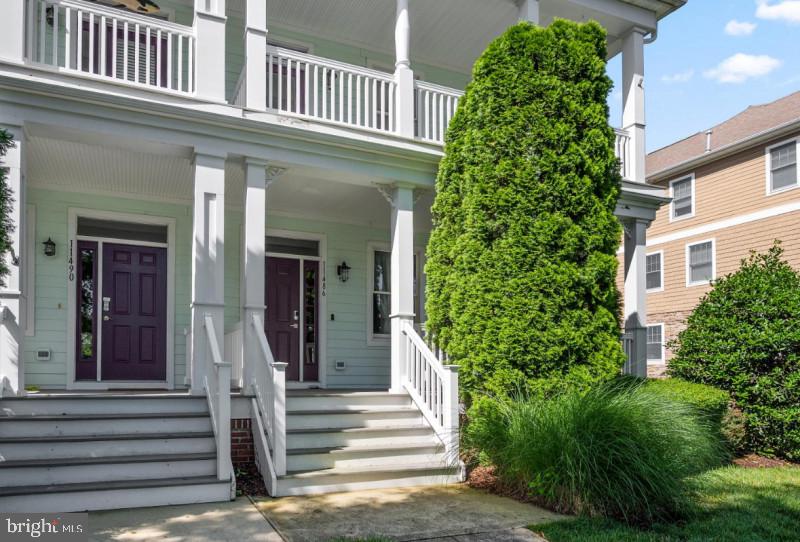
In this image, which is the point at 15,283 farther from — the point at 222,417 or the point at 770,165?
the point at 770,165

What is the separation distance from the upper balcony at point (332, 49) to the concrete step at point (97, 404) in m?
3.06

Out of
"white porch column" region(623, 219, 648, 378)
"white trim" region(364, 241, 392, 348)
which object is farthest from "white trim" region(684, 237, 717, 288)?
"white trim" region(364, 241, 392, 348)

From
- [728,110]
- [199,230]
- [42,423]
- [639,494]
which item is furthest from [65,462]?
[728,110]

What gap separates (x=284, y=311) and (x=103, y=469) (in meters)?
4.62

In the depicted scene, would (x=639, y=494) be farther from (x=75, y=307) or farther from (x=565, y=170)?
(x=75, y=307)

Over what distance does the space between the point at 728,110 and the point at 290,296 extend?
1526 centimetres

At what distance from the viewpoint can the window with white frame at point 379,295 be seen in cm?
1015

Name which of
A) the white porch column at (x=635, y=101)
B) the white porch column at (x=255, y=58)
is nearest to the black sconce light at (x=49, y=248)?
the white porch column at (x=255, y=58)

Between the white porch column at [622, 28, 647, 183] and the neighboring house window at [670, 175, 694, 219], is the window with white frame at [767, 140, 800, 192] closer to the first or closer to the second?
the neighboring house window at [670, 175, 694, 219]

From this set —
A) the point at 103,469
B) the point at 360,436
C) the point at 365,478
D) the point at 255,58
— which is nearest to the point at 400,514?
the point at 365,478

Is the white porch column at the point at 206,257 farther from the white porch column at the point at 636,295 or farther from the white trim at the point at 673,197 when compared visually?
the white trim at the point at 673,197

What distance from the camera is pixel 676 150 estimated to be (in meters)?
18.6

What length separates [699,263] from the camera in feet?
55.3

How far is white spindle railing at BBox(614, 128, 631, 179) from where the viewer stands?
9.34 metres
